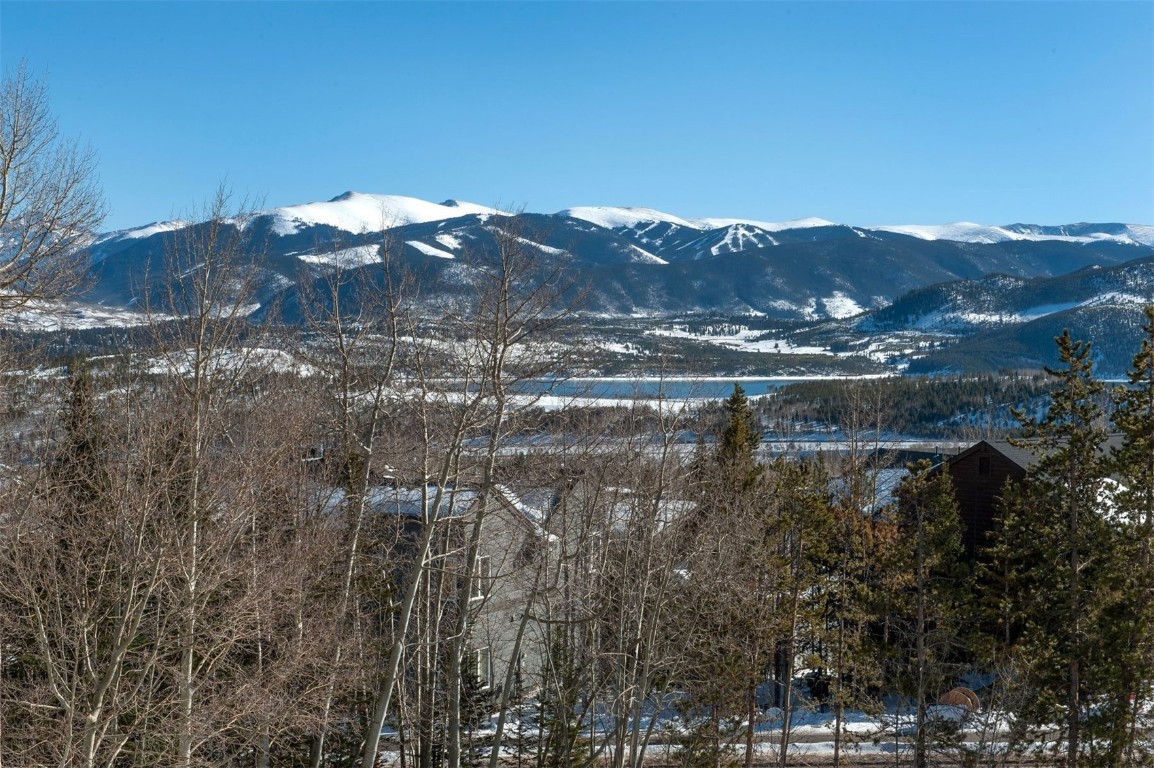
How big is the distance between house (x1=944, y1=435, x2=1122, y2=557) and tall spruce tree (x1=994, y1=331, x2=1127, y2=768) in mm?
18288

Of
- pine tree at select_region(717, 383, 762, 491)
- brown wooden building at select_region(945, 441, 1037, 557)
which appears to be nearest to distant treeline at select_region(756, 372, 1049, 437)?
brown wooden building at select_region(945, 441, 1037, 557)

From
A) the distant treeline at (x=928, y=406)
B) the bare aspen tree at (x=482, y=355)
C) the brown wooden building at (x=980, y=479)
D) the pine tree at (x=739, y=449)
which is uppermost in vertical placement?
the bare aspen tree at (x=482, y=355)

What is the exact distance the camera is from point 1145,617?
74.7 feet

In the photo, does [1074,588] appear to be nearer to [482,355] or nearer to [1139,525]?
[1139,525]

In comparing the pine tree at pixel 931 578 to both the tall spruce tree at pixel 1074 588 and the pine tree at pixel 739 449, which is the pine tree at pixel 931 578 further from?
the pine tree at pixel 739 449

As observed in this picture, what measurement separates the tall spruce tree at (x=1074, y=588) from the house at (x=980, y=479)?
18288 millimetres

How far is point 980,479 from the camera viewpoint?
43.6m

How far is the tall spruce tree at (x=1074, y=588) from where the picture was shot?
75.5ft

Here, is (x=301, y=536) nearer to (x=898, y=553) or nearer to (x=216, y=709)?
(x=216, y=709)

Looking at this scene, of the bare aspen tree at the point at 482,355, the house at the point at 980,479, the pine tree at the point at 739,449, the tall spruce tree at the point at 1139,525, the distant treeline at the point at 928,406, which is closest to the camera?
the bare aspen tree at the point at 482,355

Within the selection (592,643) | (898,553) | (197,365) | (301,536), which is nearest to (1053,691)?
(898,553)

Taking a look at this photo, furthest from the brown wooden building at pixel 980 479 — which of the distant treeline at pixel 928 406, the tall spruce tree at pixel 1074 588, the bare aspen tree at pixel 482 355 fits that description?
the distant treeline at pixel 928 406

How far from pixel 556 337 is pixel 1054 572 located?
1497cm

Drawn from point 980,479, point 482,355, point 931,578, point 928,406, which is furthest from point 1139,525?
point 928,406
